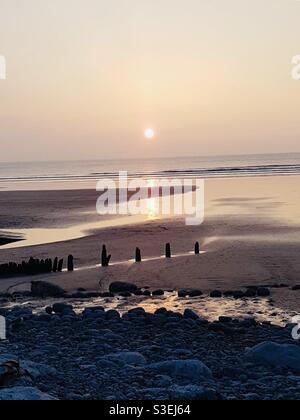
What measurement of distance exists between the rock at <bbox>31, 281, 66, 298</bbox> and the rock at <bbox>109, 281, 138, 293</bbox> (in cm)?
154

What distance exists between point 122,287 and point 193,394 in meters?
9.74

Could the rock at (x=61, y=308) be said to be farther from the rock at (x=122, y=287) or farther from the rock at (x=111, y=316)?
the rock at (x=122, y=287)

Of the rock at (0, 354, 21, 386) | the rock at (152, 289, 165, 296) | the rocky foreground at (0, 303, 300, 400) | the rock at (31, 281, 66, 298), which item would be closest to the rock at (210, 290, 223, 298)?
the rock at (152, 289, 165, 296)

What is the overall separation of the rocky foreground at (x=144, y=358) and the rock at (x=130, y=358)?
2 centimetres

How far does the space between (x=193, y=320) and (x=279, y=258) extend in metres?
9.55

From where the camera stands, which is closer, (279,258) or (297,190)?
(279,258)

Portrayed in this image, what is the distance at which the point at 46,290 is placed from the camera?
17.4 m

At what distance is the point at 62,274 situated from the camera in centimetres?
2103

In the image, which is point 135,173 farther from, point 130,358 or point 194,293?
point 130,358

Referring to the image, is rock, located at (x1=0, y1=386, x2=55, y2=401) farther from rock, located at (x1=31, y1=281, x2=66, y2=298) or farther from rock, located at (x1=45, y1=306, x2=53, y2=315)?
rock, located at (x1=31, y1=281, x2=66, y2=298)

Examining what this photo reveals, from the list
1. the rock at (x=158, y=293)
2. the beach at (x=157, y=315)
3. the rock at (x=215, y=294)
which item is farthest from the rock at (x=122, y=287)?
the rock at (x=215, y=294)

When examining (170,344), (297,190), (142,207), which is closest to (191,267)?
(170,344)

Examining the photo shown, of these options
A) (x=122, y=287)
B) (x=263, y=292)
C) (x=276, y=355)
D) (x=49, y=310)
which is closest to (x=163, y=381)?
(x=276, y=355)
